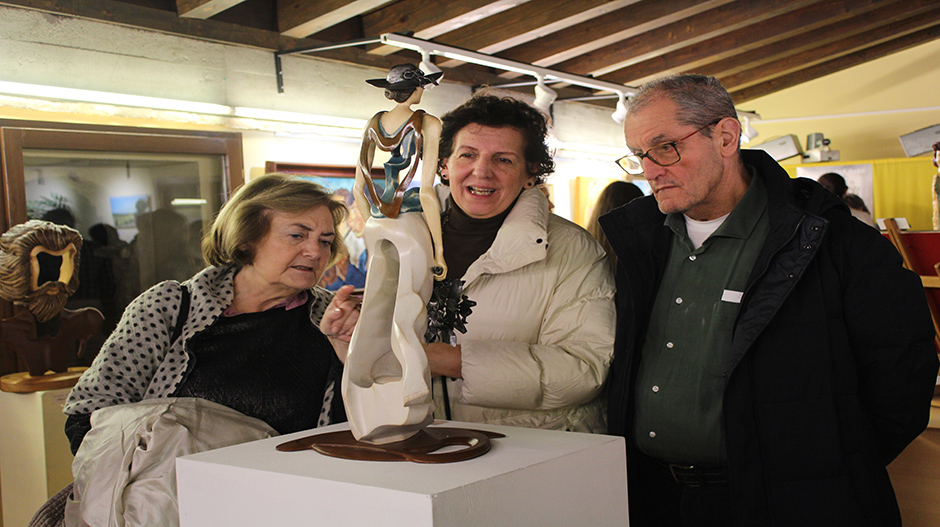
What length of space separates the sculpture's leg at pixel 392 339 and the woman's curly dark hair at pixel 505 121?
2.11 ft

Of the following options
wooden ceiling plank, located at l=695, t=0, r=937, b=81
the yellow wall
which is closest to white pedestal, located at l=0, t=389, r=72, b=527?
wooden ceiling plank, located at l=695, t=0, r=937, b=81

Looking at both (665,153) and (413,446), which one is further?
(665,153)

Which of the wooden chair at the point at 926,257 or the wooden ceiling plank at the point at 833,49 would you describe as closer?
the wooden chair at the point at 926,257

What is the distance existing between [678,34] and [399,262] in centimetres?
582

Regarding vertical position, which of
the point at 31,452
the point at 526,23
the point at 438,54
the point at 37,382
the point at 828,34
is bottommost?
the point at 31,452

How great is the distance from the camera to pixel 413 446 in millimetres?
1381

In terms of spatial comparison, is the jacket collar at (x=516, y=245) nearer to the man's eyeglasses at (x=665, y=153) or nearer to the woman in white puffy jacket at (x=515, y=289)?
the woman in white puffy jacket at (x=515, y=289)

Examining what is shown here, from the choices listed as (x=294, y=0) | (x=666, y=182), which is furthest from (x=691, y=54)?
(x=666, y=182)

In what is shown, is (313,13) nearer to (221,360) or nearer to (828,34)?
(221,360)

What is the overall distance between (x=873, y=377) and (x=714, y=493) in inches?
16.5

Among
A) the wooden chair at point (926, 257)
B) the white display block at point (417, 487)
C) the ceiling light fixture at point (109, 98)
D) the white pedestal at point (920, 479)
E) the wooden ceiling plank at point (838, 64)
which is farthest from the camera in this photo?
the wooden ceiling plank at point (838, 64)

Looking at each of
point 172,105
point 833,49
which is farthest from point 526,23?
point 833,49

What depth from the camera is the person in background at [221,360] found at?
1703 mm

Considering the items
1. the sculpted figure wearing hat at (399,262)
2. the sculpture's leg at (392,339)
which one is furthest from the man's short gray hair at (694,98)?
the sculpture's leg at (392,339)
